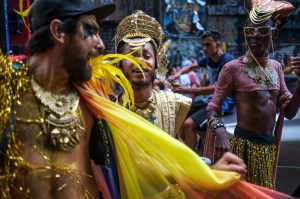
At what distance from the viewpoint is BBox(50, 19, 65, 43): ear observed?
2.53 metres

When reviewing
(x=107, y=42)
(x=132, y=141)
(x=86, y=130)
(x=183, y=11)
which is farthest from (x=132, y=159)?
(x=183, y=11)

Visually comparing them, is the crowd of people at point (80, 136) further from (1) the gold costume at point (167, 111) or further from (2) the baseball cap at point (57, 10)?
(1) the gold costume at point (167, 111)

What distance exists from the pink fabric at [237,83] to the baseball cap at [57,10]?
7.63 feet

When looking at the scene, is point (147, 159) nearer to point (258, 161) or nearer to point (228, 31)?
point (258, 161)

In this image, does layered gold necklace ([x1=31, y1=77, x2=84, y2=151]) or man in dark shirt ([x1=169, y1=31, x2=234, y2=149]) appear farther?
man in dark shirt ([x1=169, y1=31, x2=234, y2=149])

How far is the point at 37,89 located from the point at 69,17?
1.24 ft

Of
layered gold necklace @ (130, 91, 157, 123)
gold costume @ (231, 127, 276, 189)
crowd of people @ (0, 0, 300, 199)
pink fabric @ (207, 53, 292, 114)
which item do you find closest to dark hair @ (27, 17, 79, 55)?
crowd of people @ (0, 0, 300, 199)

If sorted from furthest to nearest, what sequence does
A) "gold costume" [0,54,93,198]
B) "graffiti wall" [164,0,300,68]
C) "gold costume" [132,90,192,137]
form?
"graffiti wall" [164,0,300,68]
"gold costume" [132,90,192,137]
"gold costume" [0,54,93,198]

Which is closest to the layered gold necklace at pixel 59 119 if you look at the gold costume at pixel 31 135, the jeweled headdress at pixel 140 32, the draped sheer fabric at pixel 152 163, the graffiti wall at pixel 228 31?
the gold costume at pixel 31 135

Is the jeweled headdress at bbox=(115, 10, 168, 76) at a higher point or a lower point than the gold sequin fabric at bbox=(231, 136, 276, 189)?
higher

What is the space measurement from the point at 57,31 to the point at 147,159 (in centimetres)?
76

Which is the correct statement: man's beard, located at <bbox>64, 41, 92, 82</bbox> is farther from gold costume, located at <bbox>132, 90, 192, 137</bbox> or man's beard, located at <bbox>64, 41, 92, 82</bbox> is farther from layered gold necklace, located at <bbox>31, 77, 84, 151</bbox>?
gold costume, located at <bbox>132, 90, 192, 137</bbox>

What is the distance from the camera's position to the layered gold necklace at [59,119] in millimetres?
2547

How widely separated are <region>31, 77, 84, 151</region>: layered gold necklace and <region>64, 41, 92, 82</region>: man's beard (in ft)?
0.48
